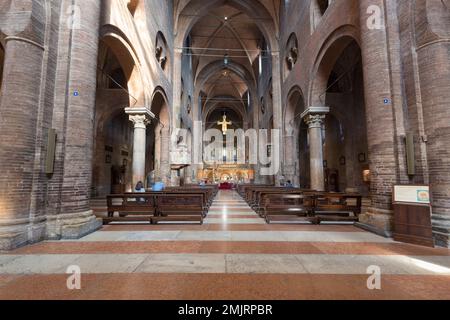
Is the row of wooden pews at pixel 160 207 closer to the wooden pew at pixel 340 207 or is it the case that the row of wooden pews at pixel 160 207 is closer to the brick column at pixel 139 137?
the wooden pew at pixel 340 207

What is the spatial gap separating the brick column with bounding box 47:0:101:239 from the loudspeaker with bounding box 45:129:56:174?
22 centimetres

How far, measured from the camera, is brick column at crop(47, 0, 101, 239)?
190 inches

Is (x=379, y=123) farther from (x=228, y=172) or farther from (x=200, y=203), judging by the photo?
(x=228, y=172)

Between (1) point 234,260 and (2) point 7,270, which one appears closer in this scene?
(2) point 7,270

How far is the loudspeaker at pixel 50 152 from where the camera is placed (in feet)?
15.4

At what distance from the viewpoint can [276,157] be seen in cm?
1616

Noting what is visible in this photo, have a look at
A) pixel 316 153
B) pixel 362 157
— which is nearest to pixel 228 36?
pixel 362 157

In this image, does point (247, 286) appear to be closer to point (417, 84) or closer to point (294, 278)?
point (294, 278)

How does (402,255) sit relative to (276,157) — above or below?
below

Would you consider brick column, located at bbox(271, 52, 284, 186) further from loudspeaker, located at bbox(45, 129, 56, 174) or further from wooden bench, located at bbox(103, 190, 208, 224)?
loudspeaker, located at bbox(45, 129, 56, 174)

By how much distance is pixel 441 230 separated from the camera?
4242 mm

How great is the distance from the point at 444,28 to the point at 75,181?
845 centimetres

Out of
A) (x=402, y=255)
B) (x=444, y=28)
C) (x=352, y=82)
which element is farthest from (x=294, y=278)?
(x=352, y=82)

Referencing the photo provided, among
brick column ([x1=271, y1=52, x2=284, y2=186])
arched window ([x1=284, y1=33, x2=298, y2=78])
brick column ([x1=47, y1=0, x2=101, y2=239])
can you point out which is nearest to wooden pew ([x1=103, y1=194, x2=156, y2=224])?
brick column ([x1=47, y1=0, x2=101, y2=239])
